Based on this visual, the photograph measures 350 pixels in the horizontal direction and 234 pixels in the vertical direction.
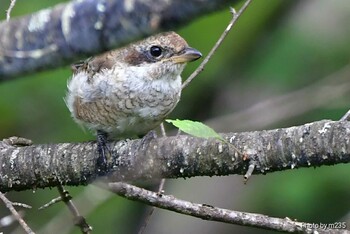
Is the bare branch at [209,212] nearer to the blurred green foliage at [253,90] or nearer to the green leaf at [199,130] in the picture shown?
the green leaf at [199,130]

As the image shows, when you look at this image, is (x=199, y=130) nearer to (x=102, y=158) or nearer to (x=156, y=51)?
(x=102, y=158)

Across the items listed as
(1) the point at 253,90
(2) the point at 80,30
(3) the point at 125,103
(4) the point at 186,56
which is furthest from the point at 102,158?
(1) the point at 253,90

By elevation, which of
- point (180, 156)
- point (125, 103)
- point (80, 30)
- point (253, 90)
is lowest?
point (253, 90)

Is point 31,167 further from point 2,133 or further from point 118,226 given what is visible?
point 118,226

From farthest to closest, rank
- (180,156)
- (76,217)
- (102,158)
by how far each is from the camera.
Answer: (102,158)
(76,217)
(180,156)

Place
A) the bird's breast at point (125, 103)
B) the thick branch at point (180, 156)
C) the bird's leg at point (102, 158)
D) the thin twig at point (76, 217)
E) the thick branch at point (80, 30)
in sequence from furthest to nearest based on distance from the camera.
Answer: the bird's breast at point (125, 103) < the bird's leg at point (102, 158) < the thin twig at point (76, 217) < the thick branch at point (180, 156) < the thick branch at point (80, 30)

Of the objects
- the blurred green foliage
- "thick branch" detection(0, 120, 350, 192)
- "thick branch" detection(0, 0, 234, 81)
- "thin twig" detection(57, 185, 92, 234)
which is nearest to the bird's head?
"thick branch" detection(0, 120, 350, 192)

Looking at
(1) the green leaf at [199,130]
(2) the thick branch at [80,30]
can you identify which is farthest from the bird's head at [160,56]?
(2) the thick branch at [80,30]
